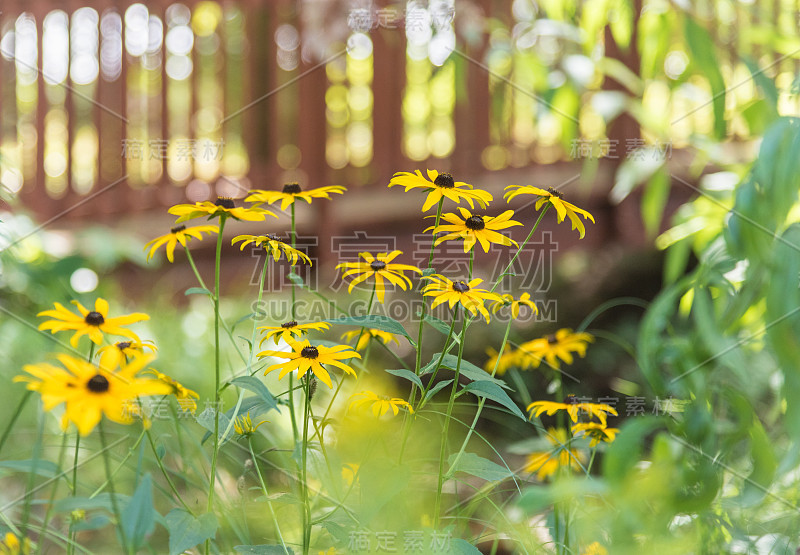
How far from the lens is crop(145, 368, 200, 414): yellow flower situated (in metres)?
0.54

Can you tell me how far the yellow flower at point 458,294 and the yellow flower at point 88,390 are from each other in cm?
23

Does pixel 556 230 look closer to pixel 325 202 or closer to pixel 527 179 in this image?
pixel 527 179

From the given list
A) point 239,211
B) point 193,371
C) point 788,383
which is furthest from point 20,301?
point 788,383

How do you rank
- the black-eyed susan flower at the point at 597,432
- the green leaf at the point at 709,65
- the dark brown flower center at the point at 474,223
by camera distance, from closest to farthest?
the dark brown flower center at the point at 474,223, the black-eyed susan flower at the point at 597,432, the green leaf at the point at 709,65

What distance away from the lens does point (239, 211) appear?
611 mm

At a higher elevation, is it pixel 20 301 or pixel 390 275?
pixel 390 275

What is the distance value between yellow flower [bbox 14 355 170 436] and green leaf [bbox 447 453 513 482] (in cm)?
27

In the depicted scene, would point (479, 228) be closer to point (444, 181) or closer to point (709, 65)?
point (444, 181)

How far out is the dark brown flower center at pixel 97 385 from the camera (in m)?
0.44

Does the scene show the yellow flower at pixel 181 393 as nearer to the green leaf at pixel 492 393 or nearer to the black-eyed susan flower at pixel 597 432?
the green leaf at pixel 492 393

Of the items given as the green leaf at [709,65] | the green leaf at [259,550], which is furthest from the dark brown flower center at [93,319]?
the green leaf at [709,65]

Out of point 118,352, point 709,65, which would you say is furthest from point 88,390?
point 709,65

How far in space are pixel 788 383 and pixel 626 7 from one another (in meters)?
0.55

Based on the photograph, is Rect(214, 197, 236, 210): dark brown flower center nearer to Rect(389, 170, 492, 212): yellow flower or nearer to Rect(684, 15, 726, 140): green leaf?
Rect(389, 170, 492, 212): yellow flower
